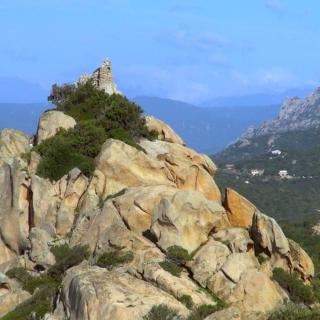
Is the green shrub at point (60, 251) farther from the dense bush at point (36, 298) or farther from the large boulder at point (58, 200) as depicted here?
the large boulder at point (58, 200)

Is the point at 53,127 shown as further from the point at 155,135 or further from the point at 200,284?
the point at 200,284

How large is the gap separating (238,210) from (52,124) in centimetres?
1691

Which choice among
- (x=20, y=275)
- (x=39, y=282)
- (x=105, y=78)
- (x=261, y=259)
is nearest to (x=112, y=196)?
(x=20, y=275)

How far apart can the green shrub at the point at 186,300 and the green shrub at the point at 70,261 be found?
685 centimetres

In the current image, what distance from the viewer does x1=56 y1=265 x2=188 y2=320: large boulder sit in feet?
62.5

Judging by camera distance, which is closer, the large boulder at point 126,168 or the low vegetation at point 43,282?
the low vegetation at point 43,282

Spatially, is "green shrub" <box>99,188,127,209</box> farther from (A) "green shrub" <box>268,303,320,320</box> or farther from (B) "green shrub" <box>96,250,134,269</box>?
(A) "green shrub" <box>268,303,320,320</box>

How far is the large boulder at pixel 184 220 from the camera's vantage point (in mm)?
25938

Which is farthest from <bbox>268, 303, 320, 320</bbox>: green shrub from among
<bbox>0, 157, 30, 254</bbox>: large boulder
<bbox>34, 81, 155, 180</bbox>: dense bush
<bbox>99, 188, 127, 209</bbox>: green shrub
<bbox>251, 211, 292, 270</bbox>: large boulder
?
<bbox>34, 81, 155, 180</bbox>: dense bush

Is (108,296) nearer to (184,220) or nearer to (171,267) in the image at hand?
(171,267)

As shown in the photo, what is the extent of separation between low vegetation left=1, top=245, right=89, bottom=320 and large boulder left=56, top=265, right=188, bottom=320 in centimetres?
174

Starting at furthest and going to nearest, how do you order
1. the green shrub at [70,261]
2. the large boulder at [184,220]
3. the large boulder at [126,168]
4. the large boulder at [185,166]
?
the large boulder at [185,166] → the large boulder at [126,168] → the green shrub at [70,261] → the large boulder at [184,220]

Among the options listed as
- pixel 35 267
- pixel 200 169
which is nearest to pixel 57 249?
pixel 35 267

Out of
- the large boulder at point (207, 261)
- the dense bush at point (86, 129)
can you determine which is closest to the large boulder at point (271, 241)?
the large boulder at point (207, 261)
